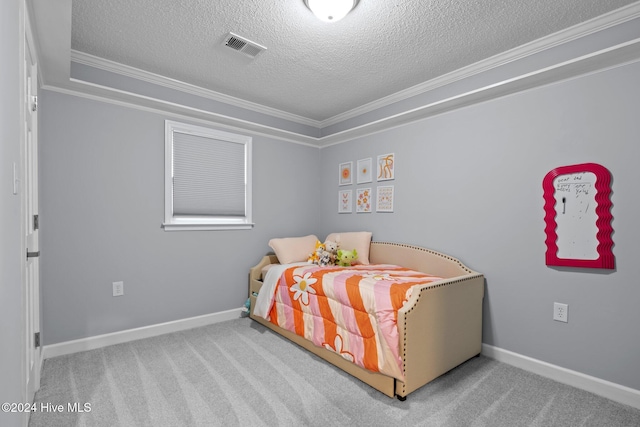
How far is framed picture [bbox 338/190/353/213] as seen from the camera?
12.3 ft

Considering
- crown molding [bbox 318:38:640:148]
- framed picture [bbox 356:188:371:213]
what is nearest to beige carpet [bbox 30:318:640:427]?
framed picture [bbox 356:188:371:213]

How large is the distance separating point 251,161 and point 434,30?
7.24ft

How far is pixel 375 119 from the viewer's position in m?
3.47

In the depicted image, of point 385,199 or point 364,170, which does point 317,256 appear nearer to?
point 385,199

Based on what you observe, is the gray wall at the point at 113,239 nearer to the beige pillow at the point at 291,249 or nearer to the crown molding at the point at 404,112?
the crown molding at the point at 404,112

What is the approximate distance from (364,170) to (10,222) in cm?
298

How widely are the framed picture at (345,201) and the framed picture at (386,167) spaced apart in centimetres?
50

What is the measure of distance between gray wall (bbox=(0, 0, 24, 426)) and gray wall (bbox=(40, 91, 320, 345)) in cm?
138

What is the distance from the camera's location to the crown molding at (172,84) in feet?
8.24

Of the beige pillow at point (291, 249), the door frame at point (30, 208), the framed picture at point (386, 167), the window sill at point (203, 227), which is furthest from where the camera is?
the beige pillow at point (291, 249)

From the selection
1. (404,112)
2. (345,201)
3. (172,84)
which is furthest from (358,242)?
(172,84)

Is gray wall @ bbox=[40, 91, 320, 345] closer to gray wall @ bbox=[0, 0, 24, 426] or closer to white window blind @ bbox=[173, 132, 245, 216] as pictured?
white window blind @ bbox=[173, 132, 245, 216]

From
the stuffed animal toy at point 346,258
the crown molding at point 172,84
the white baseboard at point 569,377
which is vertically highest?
the crown molding at point 172,84

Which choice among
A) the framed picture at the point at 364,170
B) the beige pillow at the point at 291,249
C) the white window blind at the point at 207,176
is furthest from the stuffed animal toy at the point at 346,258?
the white window blind at the point at 207,176
